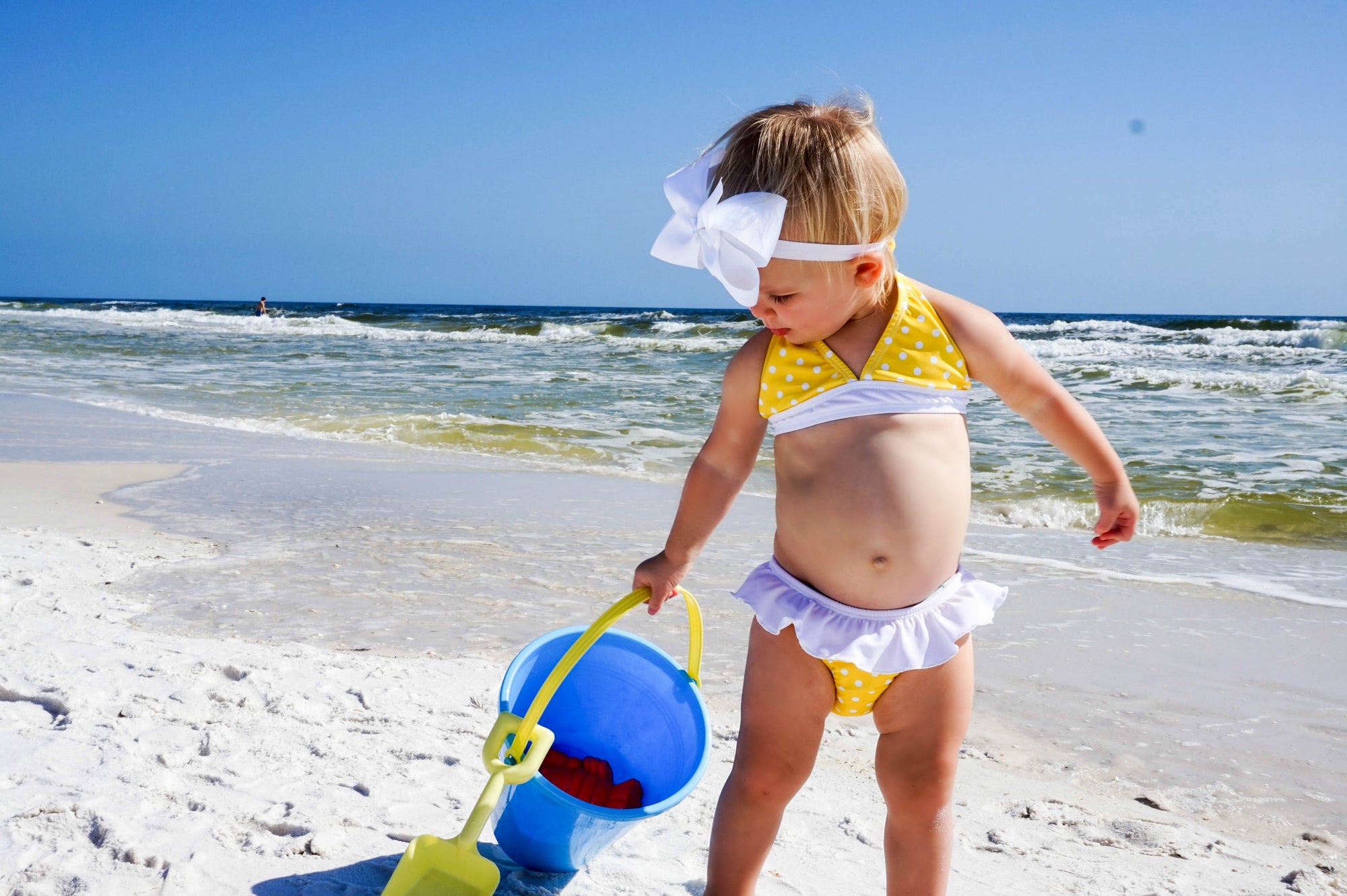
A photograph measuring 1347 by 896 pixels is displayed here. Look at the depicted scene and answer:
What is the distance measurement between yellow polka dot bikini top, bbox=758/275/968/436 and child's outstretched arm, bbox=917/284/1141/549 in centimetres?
3

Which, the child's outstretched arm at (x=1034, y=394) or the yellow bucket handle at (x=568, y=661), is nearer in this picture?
the yellow bucket handle at (x=568, y=661)

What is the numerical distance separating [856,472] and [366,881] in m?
1.07

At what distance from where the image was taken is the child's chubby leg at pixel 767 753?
1647 mm

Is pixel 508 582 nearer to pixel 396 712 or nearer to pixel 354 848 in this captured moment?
pixel 396 712

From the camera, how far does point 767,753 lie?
166 cm

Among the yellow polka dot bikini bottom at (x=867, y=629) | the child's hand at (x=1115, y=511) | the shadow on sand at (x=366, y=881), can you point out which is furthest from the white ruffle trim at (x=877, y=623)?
the shadow on sand at (x=366, y=881)

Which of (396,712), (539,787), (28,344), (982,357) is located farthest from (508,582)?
(28,344)

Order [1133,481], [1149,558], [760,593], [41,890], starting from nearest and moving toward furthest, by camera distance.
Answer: [41,890]
[760,593]
[1149,558]
[1133,481]

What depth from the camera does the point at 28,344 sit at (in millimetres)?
16484

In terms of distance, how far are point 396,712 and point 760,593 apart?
1079 mm

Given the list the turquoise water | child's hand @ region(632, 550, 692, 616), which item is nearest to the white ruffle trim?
child's hand @ region(632, 550, 692, 616)

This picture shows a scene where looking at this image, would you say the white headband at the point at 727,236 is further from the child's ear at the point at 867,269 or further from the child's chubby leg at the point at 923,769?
the child's chubby leg at the point at 923,769

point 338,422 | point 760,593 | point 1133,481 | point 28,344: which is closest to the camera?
point 760,593

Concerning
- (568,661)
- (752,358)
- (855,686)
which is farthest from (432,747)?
(752,358)
